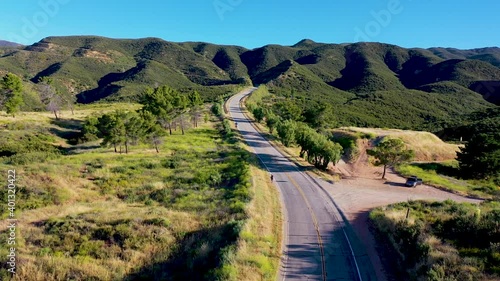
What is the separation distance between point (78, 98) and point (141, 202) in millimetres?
164611

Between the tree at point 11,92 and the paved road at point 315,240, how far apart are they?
221ft

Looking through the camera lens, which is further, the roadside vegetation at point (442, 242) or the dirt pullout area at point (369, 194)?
the dirt pullout area at point (369, 194)

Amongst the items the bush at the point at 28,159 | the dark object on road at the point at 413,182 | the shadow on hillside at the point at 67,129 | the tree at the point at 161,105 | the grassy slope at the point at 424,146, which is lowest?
the bush at the point at 28,159

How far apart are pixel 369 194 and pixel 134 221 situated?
1038 inches

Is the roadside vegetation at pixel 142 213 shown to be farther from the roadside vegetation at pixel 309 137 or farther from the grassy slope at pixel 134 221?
the roadside vegetation at pixel 309 137

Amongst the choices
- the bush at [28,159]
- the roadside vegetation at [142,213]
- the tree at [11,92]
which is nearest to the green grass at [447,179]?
the roadside vegetation at [142,213]

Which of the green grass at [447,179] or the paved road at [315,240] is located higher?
the green grass at [447,179]

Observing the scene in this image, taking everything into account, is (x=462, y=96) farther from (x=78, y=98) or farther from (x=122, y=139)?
(x=78, y=98)

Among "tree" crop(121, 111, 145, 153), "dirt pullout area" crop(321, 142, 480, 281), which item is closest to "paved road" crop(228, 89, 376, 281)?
"dirt pullout area" crop(321, 142, 480, 281)

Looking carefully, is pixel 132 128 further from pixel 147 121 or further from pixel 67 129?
pixel 67 129

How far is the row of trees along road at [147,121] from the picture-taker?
52.1 meters

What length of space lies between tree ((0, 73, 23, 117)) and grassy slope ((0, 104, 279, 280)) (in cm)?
4228

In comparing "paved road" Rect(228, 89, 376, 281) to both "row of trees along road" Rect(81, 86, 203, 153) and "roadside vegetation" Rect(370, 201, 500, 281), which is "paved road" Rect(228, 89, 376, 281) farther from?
"row of trees along road" Rect(81, 86, 203, 153)

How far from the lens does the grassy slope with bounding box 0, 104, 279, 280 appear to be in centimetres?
1761
